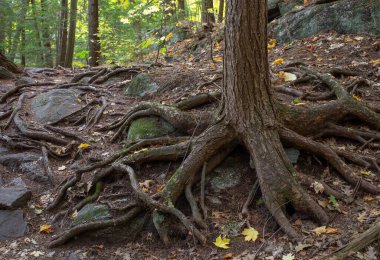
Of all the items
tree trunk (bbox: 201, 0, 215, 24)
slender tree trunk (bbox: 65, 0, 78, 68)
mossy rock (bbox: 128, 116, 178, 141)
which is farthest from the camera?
slender tree trunk (bbox: 65, 0, 78, 68)

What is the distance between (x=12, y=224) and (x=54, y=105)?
12.9 feet

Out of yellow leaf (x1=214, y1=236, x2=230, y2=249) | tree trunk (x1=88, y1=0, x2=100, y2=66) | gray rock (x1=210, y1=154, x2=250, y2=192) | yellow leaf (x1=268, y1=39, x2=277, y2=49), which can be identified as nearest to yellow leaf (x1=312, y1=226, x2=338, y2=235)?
yellow leaf (x1=214, y1=236, x2=230, y2=249)

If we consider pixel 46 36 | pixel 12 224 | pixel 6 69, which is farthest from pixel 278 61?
pixel 46 36

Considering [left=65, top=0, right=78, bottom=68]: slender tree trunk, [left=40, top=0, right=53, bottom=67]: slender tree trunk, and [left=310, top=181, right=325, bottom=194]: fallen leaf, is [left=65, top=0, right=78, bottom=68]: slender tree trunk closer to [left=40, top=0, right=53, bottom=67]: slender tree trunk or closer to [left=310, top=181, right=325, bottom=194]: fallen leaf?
[left=40, top=0, right=53, bottom=67]: slender tree trunk

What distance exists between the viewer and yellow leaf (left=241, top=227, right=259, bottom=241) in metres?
4.57

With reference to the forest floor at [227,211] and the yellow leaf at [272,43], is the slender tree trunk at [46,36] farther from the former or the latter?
the forest floor at [227,211]

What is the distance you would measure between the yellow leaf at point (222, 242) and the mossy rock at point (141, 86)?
5.05 meters

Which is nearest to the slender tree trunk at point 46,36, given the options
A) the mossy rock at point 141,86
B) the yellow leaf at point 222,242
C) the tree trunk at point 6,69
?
the tree trunk at point 6,69

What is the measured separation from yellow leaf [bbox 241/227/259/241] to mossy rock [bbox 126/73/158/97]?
5.06 meters

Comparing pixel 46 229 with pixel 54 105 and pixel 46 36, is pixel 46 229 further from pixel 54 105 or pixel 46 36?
pixel 46 36

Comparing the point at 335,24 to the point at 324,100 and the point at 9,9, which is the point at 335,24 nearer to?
the point at 324,100

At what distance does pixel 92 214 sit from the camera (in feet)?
17.7

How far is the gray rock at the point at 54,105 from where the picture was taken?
8.71 metres

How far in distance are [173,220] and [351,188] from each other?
2.47m
